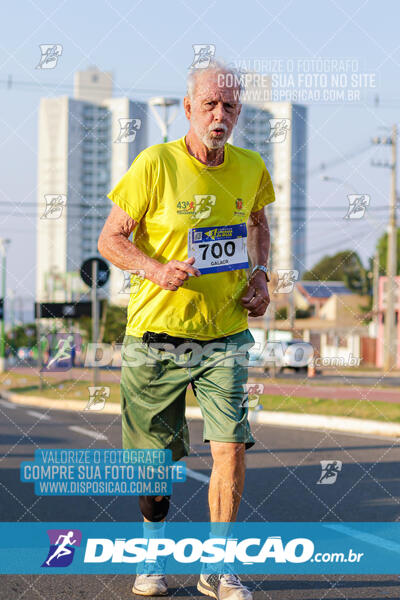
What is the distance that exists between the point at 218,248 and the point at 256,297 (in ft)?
0.94

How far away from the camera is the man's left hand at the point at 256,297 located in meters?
3.95

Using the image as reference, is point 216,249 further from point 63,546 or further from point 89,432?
point 89,432

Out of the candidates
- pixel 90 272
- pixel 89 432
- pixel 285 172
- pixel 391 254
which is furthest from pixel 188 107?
pixel 285 172

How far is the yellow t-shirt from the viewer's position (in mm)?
3834

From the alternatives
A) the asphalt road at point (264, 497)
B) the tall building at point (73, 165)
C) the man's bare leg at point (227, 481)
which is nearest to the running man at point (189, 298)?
the man's bare leg at point (227, 481)

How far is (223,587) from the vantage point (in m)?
3.61

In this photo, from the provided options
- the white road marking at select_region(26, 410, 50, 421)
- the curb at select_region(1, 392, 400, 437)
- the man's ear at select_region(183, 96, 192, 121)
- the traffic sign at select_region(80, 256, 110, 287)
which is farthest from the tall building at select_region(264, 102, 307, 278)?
the man's ear at select_region(183, 96, 192, 121)

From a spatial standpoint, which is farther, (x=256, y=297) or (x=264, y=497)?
(x=264, y=497)

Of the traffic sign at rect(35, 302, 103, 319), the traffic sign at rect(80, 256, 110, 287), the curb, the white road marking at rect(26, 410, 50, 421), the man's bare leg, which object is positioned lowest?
the white road marking at rect(26, 410, 50, 421)

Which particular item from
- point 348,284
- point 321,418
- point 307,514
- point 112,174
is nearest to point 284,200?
point 112,174

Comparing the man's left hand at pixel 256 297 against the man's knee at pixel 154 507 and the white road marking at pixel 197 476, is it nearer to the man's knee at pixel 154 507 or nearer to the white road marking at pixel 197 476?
the man's knee at pixel 154 507

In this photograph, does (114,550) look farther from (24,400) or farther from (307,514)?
(24,400)

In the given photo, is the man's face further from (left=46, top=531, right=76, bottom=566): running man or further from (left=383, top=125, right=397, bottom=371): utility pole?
(left=383, top=125, right=397, bottom=371): utility pole

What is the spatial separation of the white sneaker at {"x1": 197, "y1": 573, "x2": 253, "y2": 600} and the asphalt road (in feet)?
0.35
